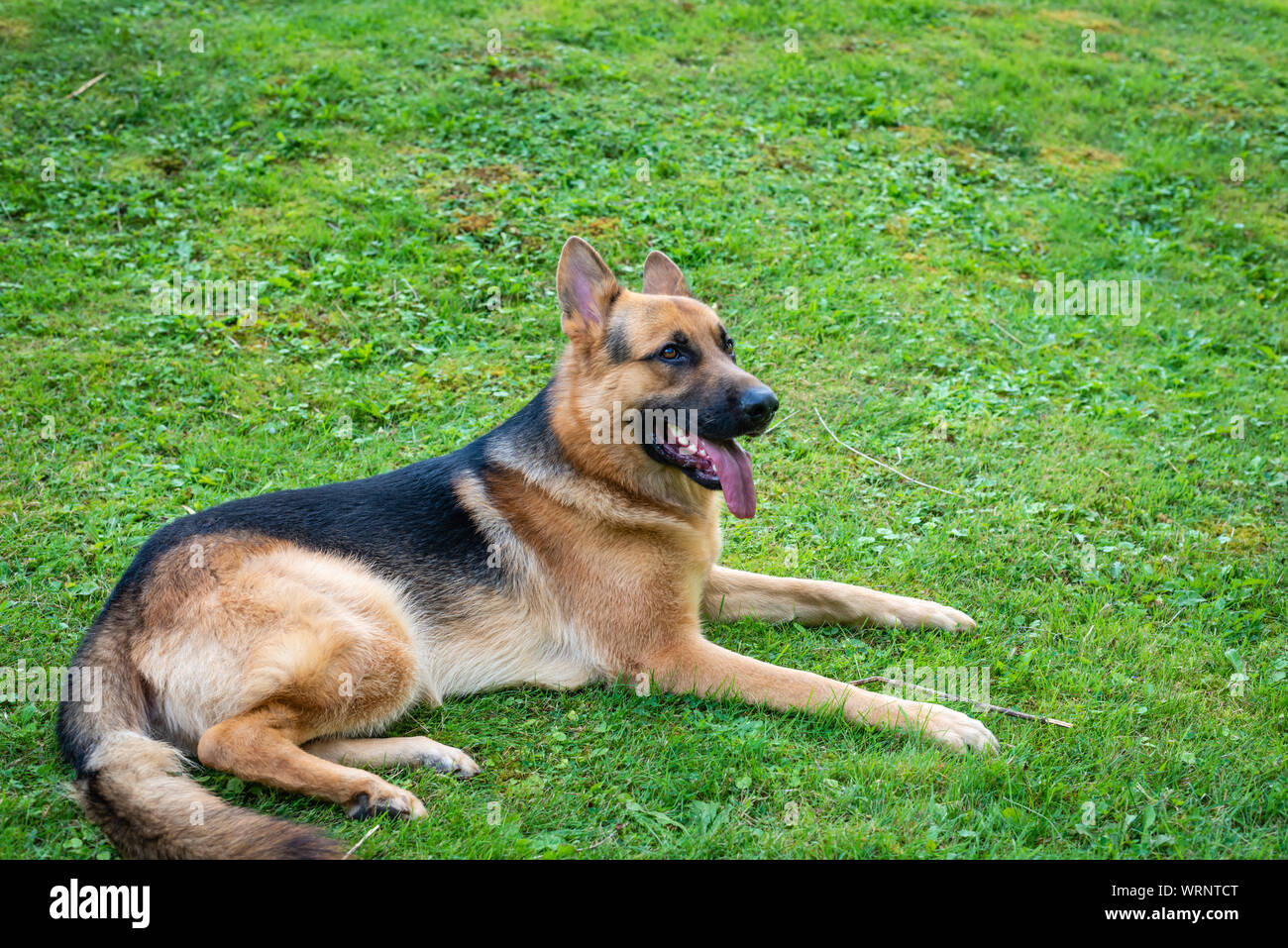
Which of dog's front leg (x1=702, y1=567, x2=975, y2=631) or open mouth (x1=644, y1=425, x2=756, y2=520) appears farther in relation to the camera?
dog's front leg (x1=702, y1=567, x2=975, y2=631)

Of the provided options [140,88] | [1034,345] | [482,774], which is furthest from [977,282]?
[140,88]

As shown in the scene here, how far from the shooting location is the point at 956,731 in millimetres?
4246

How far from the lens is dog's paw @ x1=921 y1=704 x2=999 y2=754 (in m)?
4.18

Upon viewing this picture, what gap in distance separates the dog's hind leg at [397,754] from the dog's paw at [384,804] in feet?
1.09

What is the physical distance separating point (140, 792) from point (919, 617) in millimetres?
3833

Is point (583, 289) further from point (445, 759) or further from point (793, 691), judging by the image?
point (445, 759)

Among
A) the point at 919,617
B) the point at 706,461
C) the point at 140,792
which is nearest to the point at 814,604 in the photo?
the point at 919,617

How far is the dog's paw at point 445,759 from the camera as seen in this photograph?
4234mm

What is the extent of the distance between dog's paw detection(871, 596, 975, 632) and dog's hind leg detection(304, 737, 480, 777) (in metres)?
2.38
